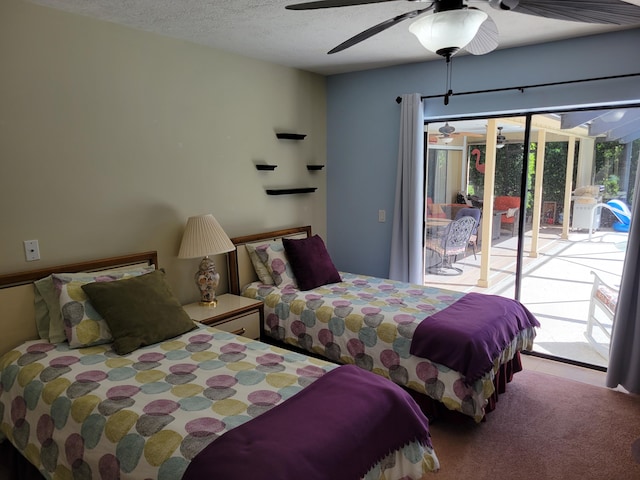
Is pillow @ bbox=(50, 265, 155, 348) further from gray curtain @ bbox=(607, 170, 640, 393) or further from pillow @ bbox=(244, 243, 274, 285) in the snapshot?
gray curtain @ bbox=(607, 170, 640, 393)

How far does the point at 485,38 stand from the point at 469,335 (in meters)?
1.57

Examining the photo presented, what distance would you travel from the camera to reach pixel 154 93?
9.95ft

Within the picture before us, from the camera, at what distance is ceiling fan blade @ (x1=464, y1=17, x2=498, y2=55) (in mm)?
1916

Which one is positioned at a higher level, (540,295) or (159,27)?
(159,27)

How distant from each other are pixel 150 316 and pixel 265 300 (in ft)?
3.57

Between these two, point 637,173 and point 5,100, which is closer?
point 5,100

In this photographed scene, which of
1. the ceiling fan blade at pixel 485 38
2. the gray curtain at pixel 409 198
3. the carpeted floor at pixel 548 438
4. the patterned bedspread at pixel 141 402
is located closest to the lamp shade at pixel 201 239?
the patterned bedspread at pixel 141 402

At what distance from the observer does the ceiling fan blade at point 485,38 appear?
1.92 meters

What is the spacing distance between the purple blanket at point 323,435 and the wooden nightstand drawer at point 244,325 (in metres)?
1.27

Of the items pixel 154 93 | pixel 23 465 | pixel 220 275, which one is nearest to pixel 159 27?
pixel 154 93

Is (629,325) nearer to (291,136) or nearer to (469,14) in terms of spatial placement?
(469,14)

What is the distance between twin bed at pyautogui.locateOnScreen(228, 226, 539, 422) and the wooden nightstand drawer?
0.13 metres

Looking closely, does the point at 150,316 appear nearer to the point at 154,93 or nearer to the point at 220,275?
the point at 220,275

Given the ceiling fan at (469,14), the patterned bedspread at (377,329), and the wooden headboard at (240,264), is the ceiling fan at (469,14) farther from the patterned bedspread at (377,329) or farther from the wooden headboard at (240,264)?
the wooden headboard at (240,264)
